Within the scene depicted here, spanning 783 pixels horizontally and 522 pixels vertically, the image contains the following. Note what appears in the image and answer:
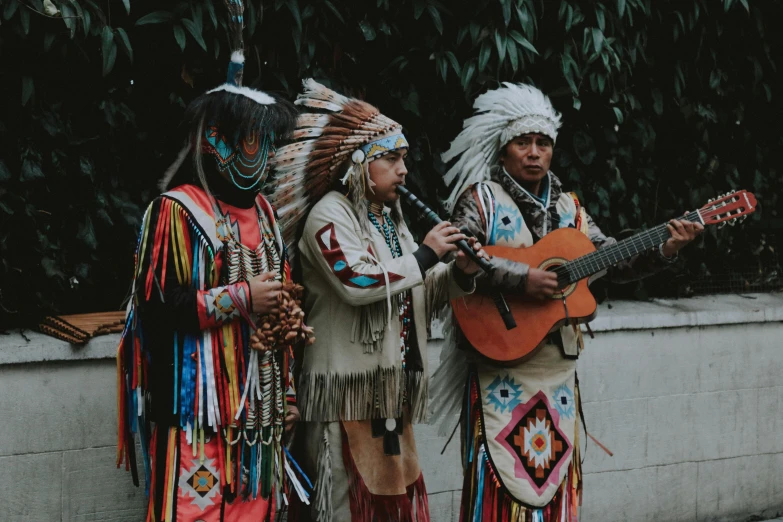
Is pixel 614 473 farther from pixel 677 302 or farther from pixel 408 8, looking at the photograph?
pixel 408 8

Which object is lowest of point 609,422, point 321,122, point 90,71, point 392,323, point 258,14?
point 609,422

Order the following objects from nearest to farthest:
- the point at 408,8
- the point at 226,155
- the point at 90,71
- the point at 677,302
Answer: the point at 226,155 → the point at 90,71 → the point at 408,8 → the point at 677,302

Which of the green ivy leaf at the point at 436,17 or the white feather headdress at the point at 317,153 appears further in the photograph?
the green ivy leaf at the point at 436,17

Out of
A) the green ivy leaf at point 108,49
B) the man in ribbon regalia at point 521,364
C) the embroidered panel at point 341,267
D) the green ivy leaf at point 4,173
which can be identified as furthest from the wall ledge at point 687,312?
the green ivy leaf at point 4,173

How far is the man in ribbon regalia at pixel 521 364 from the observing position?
4.18m

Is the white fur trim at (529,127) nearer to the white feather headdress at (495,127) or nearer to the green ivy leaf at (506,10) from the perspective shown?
the white feather headdress at (495,127)

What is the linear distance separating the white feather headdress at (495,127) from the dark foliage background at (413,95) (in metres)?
0.62

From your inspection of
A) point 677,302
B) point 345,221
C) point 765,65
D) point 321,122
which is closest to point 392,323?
point 345,221

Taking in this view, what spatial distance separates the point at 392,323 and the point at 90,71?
1677 mm

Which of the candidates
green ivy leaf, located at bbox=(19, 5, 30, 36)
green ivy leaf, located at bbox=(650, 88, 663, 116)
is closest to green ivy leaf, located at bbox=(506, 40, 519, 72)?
green ivy leaf, located at bbox=(650, 88, 663, 116)

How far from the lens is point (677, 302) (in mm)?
5914

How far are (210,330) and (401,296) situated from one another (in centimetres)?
84

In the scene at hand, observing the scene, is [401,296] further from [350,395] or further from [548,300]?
[548,300]

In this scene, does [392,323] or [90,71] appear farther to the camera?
[90,71]
